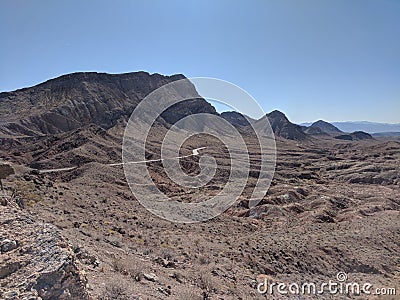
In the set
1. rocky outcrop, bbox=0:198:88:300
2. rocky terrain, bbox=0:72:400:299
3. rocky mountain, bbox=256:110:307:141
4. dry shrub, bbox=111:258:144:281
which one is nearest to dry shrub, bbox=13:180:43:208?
rocky terrain, bbox=0:72:400:299

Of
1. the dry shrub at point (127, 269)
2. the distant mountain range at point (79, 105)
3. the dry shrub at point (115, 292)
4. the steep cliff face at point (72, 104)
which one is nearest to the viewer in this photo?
the dry shrub at point (115, 292)

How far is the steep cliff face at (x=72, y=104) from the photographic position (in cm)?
7838

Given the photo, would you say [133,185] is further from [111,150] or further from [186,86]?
[186,86]

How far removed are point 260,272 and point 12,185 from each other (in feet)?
43.6

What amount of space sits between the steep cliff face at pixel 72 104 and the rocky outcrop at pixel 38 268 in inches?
2933

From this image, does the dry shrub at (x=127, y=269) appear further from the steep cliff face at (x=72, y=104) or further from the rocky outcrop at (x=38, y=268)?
the steep cliff face at (x=72, y=104)

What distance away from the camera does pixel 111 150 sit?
5259cm

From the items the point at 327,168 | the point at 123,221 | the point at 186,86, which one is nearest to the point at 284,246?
the point at 123,221

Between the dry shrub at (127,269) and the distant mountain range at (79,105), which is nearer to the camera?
the dry shrub at (127,269)

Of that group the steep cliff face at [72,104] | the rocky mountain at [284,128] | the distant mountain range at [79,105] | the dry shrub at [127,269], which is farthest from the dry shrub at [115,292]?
the rocky mountain at [284,128]

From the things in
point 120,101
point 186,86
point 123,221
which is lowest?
point 123,221

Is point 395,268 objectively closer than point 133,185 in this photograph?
Yes

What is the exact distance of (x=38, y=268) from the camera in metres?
5.60

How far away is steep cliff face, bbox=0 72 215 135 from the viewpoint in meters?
78.4
